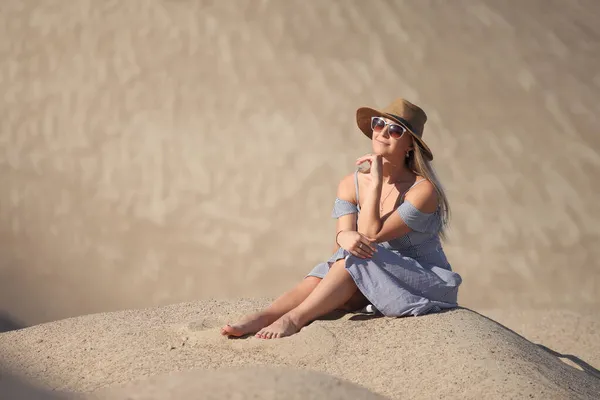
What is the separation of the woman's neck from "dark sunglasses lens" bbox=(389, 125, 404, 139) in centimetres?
14

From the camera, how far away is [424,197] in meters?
3.17

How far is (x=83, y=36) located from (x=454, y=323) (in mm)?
4256

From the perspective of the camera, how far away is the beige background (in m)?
5.57

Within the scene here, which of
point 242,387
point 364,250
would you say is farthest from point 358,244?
point 242,387

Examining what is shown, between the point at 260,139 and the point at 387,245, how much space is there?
2.72 metres

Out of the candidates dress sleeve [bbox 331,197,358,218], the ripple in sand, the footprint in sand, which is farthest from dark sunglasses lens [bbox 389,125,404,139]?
the ripple in sand

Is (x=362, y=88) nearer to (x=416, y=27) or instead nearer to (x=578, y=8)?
(x=416, y=27)

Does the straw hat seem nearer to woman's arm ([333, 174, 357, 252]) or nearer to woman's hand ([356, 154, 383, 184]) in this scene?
woman's hand ([356, 154, 383, 184])

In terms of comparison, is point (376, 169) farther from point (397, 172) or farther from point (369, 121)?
point (369, 121)

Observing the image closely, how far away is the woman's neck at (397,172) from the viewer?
3.33 meters

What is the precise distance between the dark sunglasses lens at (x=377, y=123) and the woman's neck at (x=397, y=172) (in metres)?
0.15

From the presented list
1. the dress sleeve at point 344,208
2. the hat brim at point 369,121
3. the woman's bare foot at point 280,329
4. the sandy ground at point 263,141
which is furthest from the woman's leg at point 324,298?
the sandy ground at point 263,141

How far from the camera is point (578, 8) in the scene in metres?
5.82

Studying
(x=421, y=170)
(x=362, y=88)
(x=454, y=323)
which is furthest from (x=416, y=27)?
(x=454, y=323)
